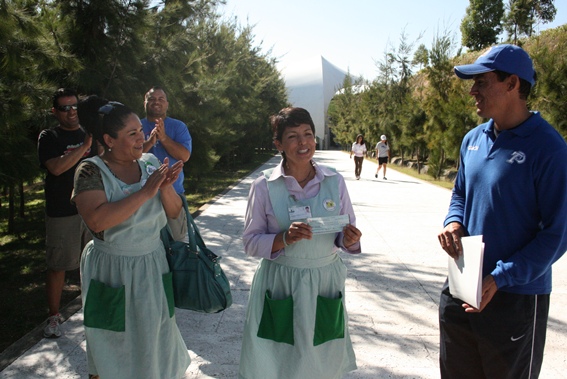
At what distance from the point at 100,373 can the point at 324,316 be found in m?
1.12

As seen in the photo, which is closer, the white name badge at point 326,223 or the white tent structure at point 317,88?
the white name badge at point 326,223

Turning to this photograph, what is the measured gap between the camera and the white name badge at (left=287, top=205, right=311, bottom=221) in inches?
88.7

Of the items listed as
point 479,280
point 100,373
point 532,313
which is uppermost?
point 479,280

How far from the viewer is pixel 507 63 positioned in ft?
6.63

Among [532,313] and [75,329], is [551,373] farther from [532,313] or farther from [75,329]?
[75,329]

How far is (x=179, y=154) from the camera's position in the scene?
376cm

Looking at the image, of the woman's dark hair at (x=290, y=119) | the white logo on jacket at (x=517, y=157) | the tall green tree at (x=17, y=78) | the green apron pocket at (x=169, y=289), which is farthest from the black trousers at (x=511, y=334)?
the tall green tree at (x=17, y=78)

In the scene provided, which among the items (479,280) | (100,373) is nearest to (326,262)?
(479,280)

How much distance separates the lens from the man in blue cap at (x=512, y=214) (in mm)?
1912

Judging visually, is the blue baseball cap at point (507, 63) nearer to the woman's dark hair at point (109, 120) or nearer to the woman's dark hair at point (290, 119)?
the woman's dark hair at point (290, 119)

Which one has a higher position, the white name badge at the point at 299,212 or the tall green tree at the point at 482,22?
the tall green tree at the point at 482,22

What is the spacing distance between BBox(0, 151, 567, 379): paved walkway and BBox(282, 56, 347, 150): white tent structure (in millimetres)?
63547

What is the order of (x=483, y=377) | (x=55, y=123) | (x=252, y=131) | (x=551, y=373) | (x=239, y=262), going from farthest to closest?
(x=252, y=131), (x=239, y=262), (x=55, y=123), (x=551, y=373), (x=483, y=377)

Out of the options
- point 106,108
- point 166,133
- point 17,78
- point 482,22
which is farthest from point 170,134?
point 482,22
